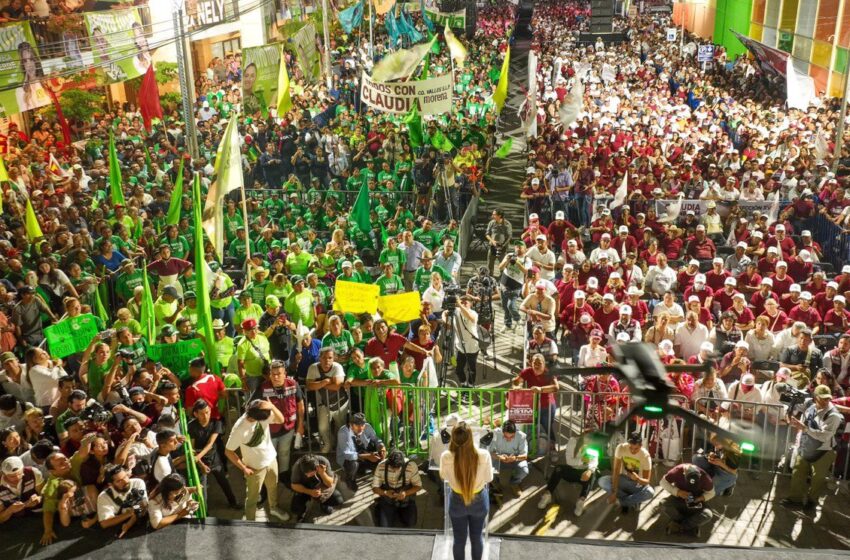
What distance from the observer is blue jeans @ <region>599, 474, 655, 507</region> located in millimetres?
8711

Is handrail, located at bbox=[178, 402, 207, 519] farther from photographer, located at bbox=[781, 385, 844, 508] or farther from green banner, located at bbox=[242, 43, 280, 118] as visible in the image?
green banner, located at bbox=[242, 43, 280, 118]

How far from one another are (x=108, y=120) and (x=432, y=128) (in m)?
10.9

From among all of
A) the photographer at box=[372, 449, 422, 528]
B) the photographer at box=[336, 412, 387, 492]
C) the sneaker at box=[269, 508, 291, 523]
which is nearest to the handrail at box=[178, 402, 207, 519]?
the sneaker at box=[269, 508, 291, 523]

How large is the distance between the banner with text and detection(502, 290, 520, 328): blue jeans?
402 centimetres

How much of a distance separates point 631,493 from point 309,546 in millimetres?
3405

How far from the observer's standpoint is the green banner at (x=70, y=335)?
31.4ft

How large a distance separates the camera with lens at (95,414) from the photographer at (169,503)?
1043mm

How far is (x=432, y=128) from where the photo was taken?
2030cm

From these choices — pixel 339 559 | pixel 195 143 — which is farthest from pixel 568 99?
pixel 339 559

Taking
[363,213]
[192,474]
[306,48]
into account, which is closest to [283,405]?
[192,474]

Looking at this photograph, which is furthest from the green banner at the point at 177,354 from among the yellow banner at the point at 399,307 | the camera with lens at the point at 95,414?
the yellow banner at the point at 399,307

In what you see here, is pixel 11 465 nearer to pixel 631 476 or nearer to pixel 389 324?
pixel 389 324

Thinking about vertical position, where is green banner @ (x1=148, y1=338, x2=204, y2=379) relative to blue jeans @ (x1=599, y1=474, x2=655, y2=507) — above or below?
above

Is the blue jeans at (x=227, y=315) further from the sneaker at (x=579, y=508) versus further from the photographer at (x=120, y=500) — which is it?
the sneaker at (x=579, y=508)
